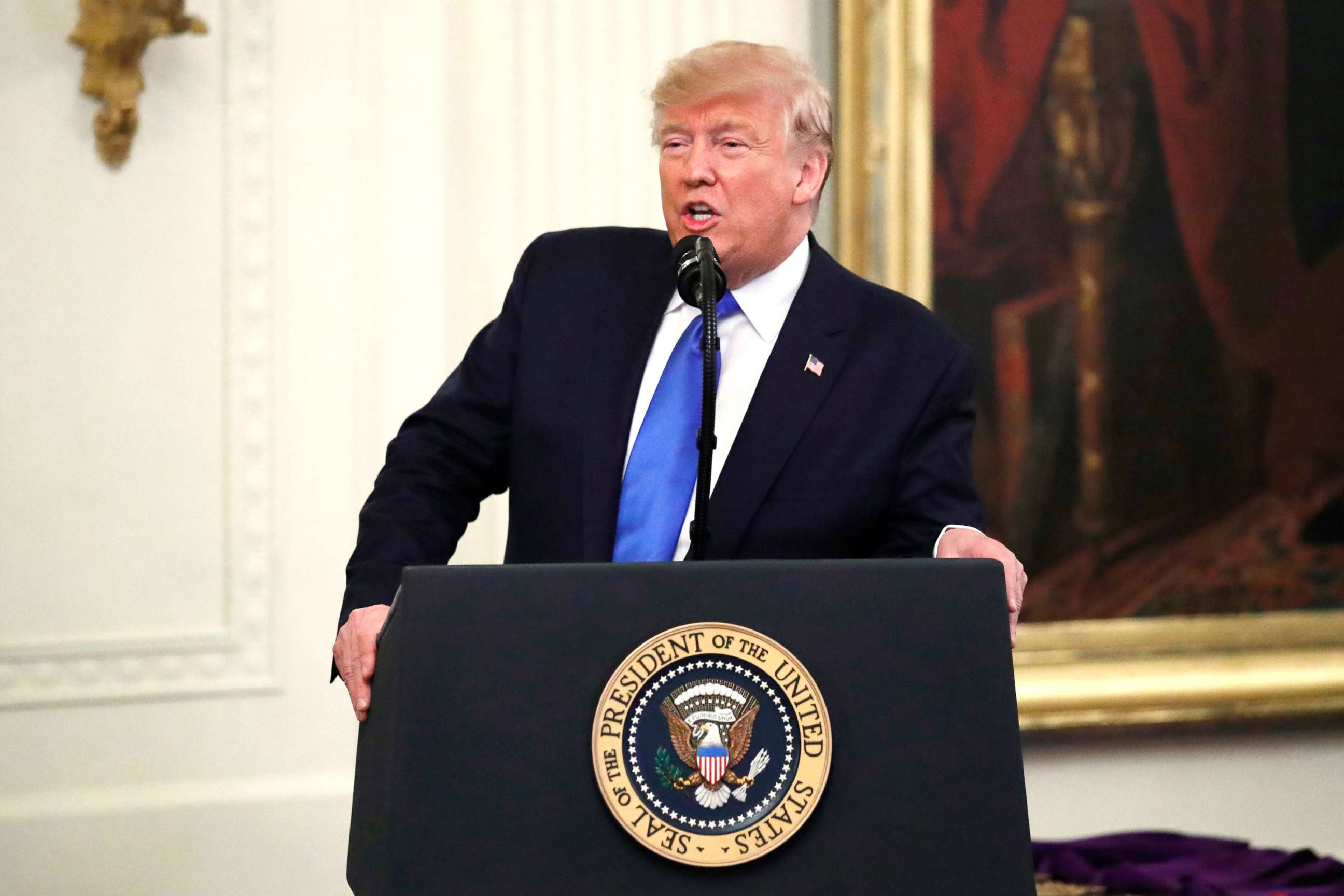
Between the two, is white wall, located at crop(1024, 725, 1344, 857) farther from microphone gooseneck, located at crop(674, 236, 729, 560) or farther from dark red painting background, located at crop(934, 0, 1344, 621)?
microphone gooseneck, located at crop(674, 236, 729, 560)

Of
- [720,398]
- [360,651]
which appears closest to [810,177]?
[720,398]

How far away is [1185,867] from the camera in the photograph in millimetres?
3924

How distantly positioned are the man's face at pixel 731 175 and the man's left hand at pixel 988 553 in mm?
553

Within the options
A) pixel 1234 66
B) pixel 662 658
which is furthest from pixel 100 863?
pixel 1234 66

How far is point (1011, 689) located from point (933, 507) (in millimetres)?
709

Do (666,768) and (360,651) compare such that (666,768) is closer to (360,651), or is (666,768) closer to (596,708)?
(596,708)

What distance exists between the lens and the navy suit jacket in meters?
2.04

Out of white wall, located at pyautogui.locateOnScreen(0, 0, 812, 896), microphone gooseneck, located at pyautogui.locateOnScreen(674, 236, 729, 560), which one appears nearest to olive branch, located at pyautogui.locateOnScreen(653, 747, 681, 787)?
microphone gooseneck, located at pyautogui.locateOnScreen(674, 236, 729, 560)

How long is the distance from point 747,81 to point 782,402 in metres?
0.51

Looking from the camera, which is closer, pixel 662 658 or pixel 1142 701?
pixel 662 658

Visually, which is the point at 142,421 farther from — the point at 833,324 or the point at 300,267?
the point at 833,324

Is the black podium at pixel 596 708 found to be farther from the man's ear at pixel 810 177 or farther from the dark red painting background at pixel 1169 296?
the dark red painting background at pixel 1169 296

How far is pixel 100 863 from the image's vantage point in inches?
139

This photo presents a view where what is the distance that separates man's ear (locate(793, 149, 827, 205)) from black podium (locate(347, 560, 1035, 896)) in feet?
3.27
